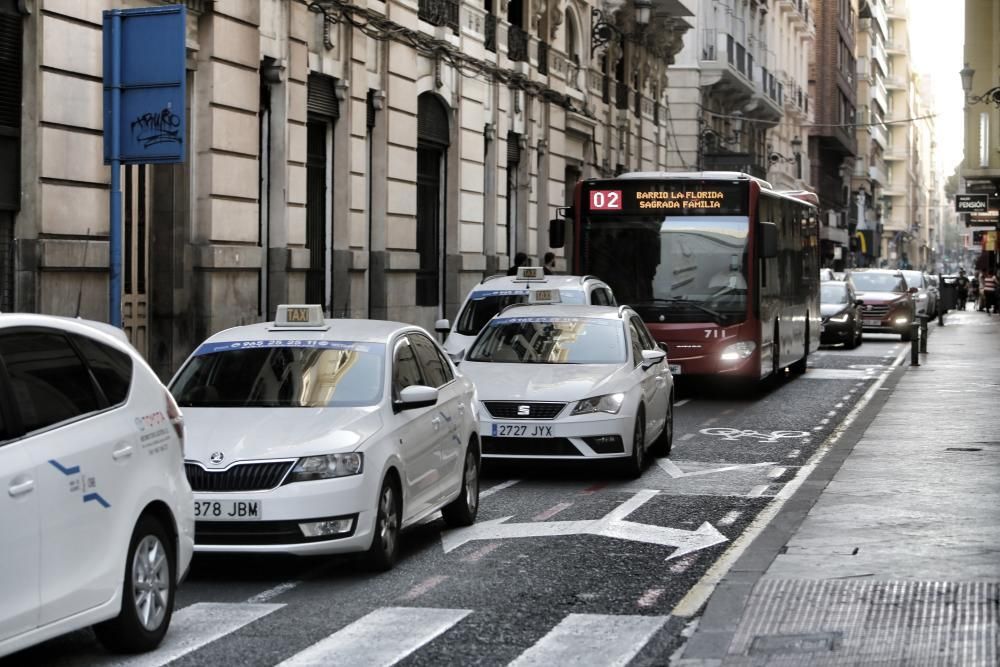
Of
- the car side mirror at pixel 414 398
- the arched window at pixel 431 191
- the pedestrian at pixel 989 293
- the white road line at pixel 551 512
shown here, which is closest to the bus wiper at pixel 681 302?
the arched window at pixel 431 191

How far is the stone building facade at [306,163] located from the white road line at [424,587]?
834 centimetres

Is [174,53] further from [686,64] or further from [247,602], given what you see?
[686,64]

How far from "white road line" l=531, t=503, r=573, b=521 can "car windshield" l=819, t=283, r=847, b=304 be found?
26245mm

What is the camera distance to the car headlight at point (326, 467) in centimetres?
899

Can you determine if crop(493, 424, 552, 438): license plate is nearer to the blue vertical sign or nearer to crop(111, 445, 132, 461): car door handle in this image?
the blue vertical sign

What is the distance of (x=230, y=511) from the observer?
350 inches

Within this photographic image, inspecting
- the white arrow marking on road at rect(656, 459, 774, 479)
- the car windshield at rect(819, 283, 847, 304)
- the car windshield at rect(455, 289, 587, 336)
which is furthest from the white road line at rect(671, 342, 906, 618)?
the car windshield at rect(819, 283, 847, 304)

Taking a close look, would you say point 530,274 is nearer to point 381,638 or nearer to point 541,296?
point 541,296

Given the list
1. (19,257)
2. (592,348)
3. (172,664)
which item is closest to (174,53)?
(19,257)

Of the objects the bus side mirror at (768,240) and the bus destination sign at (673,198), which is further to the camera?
the bus destination sign at (673,198)

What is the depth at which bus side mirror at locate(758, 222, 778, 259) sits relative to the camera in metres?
22.2

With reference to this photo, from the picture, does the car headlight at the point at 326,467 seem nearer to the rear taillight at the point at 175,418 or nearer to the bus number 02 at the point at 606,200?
the rear taillight at the point at 175,418

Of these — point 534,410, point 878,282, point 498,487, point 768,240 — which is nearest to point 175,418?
point 498,487

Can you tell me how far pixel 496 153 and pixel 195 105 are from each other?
509 inches
